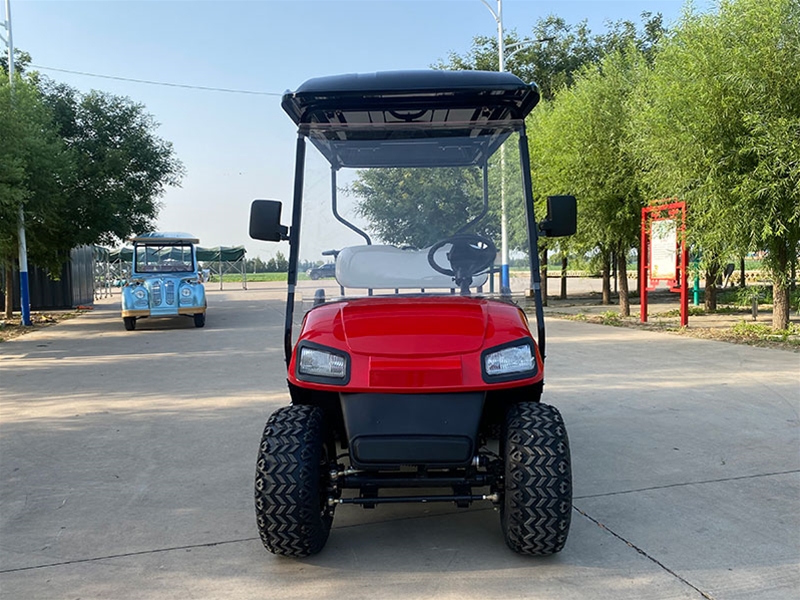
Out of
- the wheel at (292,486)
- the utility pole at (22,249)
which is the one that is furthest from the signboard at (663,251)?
the utility pole at (22,249)

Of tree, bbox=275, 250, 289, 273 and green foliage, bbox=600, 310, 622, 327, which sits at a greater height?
tree, bbox=275, 250, 289, 273

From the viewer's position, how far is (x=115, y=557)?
133 inches

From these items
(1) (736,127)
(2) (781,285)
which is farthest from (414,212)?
(2) (781,285)

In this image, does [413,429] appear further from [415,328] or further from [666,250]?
[666,250]

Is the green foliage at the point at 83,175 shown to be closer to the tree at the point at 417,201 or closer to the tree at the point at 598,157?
the tree at the point at 598,157

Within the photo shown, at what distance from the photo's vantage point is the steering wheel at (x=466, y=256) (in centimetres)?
385

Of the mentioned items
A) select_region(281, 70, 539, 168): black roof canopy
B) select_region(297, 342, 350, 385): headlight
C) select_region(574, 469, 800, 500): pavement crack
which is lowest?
select_region(574, 469, 800, 500): pavement crack

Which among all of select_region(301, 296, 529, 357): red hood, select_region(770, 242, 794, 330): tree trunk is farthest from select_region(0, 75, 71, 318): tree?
select_region(770, 242, 794, 330): tree trunk

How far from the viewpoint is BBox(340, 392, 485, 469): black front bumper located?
9.81 feet

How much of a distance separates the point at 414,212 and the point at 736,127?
829 centimetres

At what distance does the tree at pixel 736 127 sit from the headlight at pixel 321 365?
870cm

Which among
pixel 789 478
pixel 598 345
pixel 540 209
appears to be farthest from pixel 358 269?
pixel 540 209

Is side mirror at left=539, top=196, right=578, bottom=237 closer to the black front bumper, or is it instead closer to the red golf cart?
the red golf cart

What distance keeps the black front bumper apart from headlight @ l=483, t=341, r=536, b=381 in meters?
0.12
